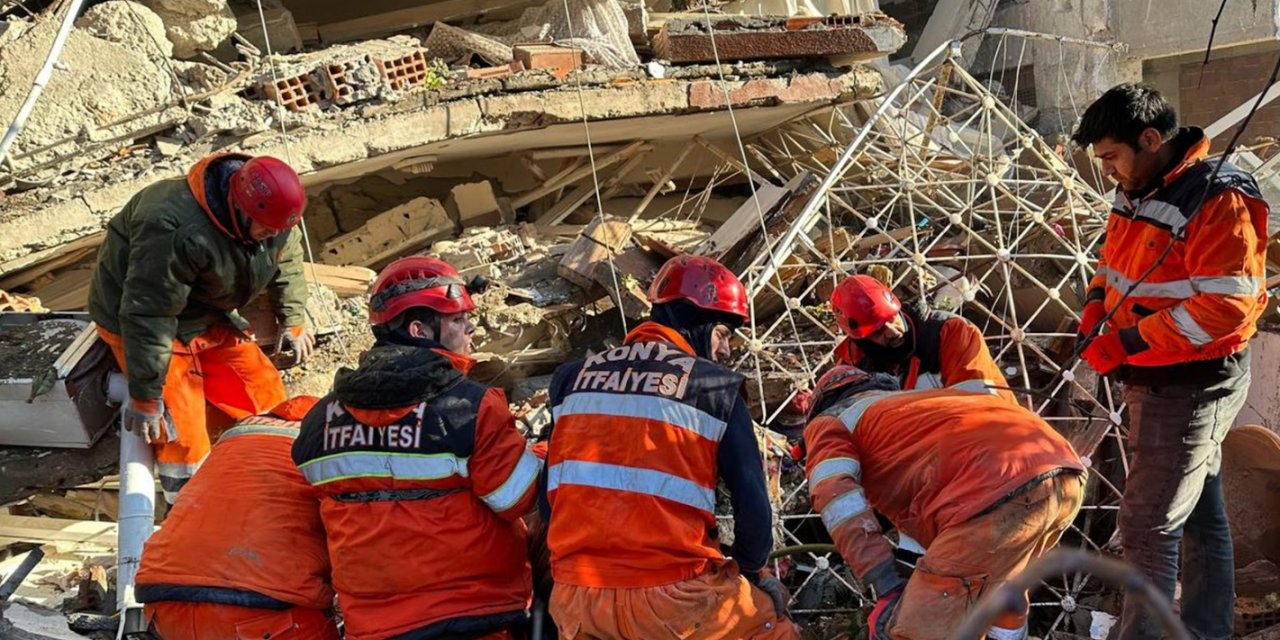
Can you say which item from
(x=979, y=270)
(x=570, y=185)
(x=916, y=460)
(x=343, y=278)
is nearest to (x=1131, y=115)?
(x=916, y=460)

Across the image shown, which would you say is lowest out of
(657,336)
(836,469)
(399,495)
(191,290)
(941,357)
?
(941,357)

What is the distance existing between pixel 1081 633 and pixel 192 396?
158 inches

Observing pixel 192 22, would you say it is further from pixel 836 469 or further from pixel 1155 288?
pixel 1155 288

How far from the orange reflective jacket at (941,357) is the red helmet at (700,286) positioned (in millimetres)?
1283

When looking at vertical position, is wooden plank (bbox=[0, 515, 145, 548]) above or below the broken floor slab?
below

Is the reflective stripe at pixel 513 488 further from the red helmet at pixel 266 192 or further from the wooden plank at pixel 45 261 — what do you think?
the wooden plank at pixel 45 261

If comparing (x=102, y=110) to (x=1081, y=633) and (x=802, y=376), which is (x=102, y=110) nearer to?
(x=802, y=376)

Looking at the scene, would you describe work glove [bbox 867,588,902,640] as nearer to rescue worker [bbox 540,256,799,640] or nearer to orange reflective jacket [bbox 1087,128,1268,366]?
rescue worker [bbox 540,256,799,640]

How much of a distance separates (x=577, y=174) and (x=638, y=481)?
18.8ft

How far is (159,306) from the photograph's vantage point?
3.95 metres

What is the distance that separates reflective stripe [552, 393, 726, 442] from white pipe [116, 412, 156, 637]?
223 cm

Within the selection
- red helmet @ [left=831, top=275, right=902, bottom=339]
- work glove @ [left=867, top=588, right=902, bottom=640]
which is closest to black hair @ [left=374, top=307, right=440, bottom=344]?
work glove @ [left=867, top=588, right=902, bottom=640]

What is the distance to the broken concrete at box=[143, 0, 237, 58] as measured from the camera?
655cm

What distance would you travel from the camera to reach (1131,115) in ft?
11.3
